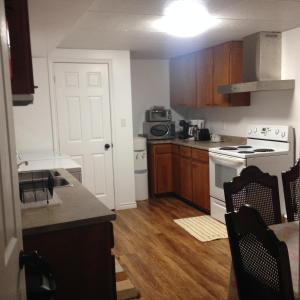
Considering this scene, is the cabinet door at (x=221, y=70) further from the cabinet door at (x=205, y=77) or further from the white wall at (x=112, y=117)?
the white wall at (x=112, y=117)

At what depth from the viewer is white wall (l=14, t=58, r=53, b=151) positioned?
4441 millimetres

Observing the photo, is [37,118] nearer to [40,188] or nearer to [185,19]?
[40,188]

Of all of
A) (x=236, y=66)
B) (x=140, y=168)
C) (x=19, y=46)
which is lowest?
(x=140, y=168)

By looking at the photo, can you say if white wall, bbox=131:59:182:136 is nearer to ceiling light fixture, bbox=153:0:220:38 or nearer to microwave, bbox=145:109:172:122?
microwave, bbox=145:109:172:122

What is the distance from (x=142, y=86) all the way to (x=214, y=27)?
2.42 meters

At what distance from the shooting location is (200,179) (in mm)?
4660

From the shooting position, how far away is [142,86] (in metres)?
5.81

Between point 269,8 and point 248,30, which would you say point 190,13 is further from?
point 248,30

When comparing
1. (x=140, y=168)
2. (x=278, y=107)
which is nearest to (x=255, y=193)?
(x=278, y=107)

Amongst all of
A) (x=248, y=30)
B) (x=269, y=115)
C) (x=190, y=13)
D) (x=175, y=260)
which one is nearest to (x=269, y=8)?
(x=190, y=13)

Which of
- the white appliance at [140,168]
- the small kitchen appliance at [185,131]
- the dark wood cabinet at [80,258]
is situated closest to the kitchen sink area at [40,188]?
the dark wood cabinet at [80,258]

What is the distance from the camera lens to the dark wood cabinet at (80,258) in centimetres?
188

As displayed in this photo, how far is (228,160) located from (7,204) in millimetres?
3159

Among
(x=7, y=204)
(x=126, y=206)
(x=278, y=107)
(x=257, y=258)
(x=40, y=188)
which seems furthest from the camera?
(x=126, y=206)
